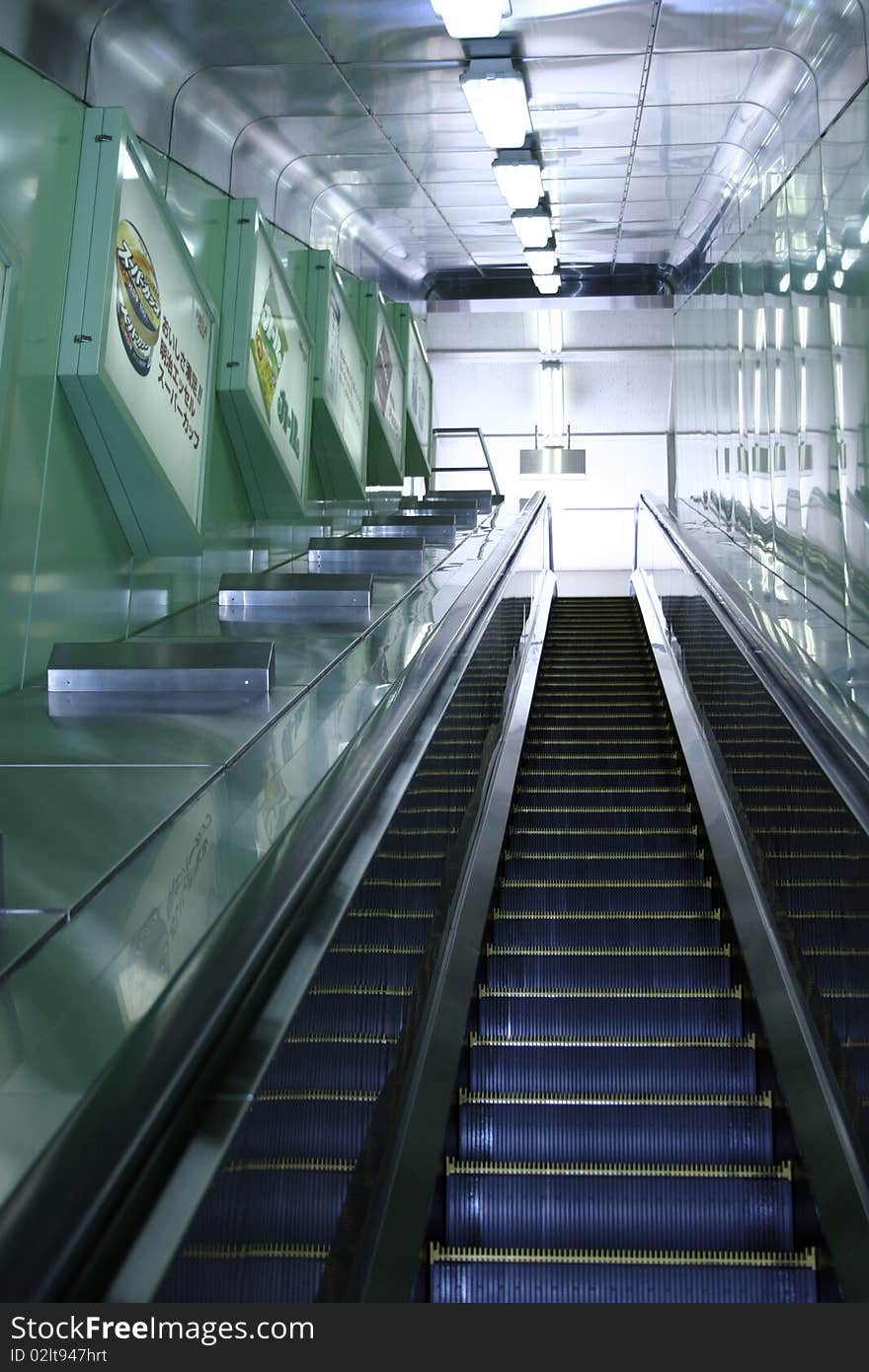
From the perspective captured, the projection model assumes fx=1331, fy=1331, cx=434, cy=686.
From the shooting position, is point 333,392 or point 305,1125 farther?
point 333,392

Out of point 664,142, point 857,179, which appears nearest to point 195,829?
point 857,179

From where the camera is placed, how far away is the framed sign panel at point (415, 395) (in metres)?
12.5

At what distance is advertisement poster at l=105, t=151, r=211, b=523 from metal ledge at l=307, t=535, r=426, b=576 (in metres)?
2.39

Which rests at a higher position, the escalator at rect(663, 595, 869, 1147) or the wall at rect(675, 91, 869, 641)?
the wall at rect(675, 91, 869, 641)

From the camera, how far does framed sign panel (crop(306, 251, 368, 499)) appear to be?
8641 millimetres

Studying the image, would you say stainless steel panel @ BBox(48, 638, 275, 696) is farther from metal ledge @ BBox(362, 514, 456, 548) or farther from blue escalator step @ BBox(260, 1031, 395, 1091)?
metal ledge @ BBox(362, 514, 456, 548)

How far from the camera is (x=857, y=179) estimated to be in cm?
540

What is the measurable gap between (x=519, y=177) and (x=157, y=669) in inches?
279

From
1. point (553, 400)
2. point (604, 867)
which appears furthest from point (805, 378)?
point (553, 400)

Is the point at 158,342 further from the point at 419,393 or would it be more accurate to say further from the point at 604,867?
the point at 419,393

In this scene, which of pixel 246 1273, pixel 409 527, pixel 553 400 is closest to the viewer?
pixel 246 1273

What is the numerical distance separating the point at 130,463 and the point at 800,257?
12.8 feet

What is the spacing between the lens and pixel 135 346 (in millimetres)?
4824

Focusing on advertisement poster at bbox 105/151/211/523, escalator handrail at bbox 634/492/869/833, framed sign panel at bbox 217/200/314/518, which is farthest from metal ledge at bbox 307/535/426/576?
advertisement poster at bbox 105/151/211/523
